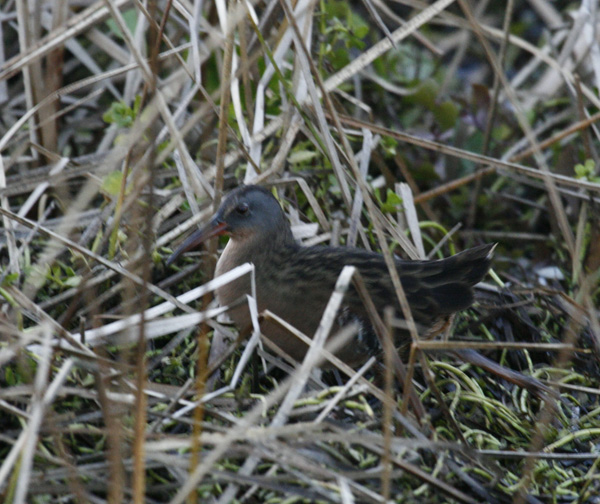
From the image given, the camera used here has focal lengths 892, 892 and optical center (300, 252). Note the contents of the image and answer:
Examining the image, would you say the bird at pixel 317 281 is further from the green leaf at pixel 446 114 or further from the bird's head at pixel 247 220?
the green leaf at pixel 446 114

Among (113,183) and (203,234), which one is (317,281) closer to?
(203,234)

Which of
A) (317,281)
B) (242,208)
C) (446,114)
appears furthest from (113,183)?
(446,114)

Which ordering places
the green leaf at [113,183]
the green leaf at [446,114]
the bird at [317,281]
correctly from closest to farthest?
the bird at [317,281] < the green leaf at [113,183] < the green leaf at [446,114]

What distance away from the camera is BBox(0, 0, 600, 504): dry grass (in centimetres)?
248

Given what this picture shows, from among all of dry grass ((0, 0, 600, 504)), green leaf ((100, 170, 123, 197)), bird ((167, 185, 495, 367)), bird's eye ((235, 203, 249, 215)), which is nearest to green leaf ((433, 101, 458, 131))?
dry grass ((0, 0, 600, 504))

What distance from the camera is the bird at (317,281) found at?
121 inches

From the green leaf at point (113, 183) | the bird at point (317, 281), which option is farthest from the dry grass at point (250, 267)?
the bird at point (317, 281)

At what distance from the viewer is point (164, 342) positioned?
10.8ft

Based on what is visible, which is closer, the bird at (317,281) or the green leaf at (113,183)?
the bird at (317,281)

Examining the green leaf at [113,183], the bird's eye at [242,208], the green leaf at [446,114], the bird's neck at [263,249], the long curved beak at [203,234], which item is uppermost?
the green leaf at [113,183]

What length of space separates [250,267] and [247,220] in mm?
343

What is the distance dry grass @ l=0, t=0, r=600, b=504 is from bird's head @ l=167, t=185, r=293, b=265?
9 centimetres

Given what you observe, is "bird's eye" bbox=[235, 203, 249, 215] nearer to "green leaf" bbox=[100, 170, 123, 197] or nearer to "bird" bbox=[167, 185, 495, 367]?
"bird" bbox=[167, 185, 495, 367]

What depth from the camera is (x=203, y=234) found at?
334 centimetres
